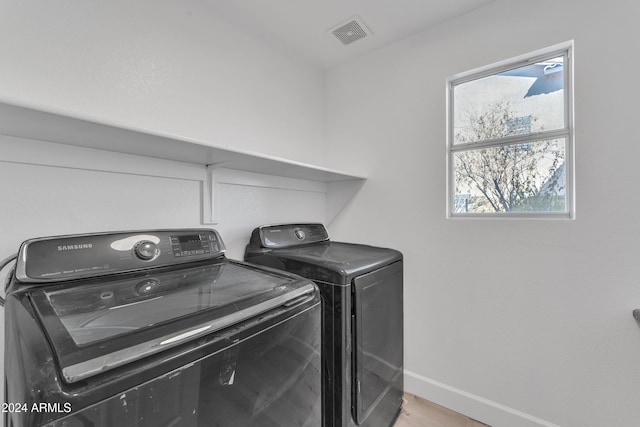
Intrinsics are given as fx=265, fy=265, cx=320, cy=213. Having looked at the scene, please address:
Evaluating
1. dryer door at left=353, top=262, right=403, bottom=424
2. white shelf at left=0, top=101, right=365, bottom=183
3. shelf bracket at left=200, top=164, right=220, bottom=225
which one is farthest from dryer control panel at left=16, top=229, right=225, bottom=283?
dryer door at left=353, top=262, right=403, bottom=424

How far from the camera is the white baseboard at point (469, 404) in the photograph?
1.45 m

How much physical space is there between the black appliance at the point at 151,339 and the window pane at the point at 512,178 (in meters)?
1.30

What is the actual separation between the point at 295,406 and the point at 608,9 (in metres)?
2.17

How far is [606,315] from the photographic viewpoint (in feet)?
4.09

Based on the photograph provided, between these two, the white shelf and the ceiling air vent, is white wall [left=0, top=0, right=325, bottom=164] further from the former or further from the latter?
the ceiling air vent

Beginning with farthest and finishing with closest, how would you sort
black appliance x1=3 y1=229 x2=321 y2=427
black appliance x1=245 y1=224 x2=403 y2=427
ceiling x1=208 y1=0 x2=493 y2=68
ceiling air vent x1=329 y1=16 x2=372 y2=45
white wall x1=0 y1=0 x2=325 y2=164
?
ceiling air vent x1=329 y1=16 x2=372 y2=45 → ceiling x1=208 y1=0 x2=493 y2=68 → black appliance x1=245 y1=224 x2=403 y2=427 → white wall x1=0 y1=0 x2=325 y2=164 → black appliance x1=3 y1=229 x2=321 y2=427

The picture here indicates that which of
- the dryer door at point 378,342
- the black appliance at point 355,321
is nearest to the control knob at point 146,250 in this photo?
the black appliance at point 355,321

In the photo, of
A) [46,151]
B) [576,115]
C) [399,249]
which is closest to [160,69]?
[46,151]

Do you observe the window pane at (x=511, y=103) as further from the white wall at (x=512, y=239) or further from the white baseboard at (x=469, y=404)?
the white baseboard at (x=469, y=404)

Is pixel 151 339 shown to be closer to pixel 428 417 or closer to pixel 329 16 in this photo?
pixel 428 417

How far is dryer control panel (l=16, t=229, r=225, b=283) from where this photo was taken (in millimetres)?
834

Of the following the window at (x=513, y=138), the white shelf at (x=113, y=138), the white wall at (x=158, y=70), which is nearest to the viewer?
the white shelf at (x=113, y=138)

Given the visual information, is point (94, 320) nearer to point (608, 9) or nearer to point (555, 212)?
point (555, 212)

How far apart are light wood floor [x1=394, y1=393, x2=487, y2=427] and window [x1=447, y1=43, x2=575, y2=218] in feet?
4.01
